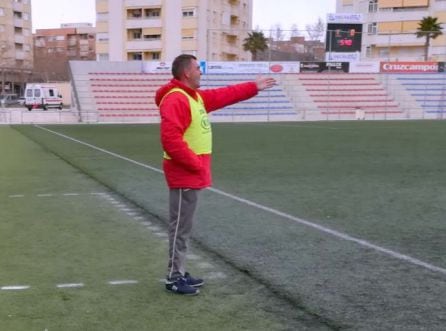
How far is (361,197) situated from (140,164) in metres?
6.04

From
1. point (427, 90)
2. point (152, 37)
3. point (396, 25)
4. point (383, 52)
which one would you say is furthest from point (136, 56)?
point (427, 90)

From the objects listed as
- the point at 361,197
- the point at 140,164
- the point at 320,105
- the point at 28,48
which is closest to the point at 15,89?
the point at 28,48

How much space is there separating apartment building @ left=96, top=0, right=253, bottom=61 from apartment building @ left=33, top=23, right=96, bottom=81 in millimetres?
23861

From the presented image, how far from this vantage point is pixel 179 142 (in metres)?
4.13

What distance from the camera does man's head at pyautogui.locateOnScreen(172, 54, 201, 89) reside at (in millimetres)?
4266

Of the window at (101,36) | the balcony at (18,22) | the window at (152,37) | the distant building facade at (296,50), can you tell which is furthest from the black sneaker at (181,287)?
the balcony at (18,22)

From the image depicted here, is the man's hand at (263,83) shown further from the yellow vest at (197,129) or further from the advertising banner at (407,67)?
the advertising banner at (407,67)

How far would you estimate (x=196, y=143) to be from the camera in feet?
14.3

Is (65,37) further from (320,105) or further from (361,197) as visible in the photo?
(361,197)

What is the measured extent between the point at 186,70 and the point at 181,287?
1.66 metres

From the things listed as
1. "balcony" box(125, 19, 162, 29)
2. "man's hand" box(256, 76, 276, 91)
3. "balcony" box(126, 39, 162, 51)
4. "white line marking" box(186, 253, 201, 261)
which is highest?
"balcony" box(125, 19, 162, 29)

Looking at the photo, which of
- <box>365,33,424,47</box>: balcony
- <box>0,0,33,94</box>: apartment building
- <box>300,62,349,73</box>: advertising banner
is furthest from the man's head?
<box>0,0,33,94</box>: apartment building

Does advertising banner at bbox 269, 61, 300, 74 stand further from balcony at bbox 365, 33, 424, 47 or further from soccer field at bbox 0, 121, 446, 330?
soccer field at bbox 0, 121, 446, 330

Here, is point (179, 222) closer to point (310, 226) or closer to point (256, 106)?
point (310, 226)
